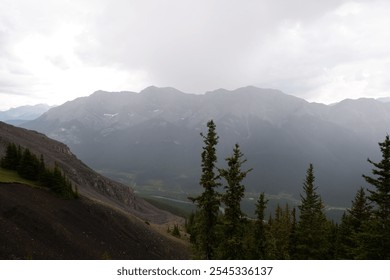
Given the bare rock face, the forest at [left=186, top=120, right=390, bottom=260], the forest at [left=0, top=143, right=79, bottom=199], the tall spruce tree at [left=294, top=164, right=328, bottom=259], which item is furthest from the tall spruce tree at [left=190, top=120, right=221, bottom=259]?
the bare rock face

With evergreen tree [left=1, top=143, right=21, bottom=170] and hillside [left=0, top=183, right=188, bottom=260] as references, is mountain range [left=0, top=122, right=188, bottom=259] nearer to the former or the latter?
hillside [left=0, top=183, right=188, bottom=260]

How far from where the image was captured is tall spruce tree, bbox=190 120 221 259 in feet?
77.1

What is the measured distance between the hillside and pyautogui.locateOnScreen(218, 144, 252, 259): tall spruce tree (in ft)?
43.8

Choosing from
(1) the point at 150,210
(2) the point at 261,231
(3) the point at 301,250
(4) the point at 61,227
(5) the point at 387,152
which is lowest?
(1) the point at 150,210

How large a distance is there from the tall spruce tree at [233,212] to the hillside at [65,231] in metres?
13.4

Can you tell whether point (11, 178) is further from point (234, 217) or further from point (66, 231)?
point (234, 217)

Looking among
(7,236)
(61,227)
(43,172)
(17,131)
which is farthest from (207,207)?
(17,131)

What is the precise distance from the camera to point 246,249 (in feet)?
74.8

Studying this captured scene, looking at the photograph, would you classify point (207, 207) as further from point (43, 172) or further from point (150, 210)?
point (150, 210)

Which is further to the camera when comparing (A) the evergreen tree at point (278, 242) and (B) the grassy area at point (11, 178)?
(B) the grassy area at point (11, 178)

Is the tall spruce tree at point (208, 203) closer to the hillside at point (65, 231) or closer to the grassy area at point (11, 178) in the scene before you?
the hillside at point (65, 231)

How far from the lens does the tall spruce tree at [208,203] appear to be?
925 inches

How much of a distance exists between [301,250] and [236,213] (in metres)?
16.1

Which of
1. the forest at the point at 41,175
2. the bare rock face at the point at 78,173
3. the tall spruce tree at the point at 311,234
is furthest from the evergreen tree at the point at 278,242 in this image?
the bare rock face at the point at 78,173
